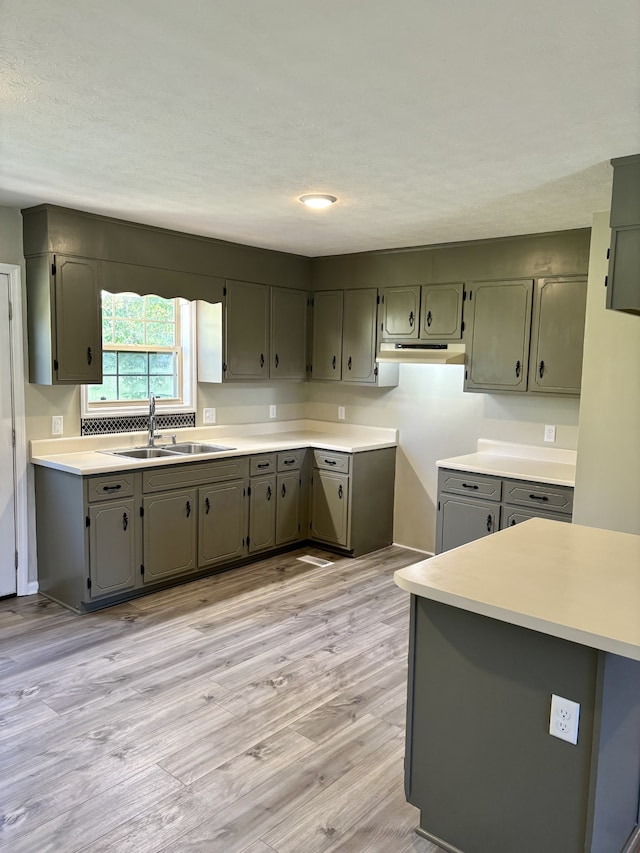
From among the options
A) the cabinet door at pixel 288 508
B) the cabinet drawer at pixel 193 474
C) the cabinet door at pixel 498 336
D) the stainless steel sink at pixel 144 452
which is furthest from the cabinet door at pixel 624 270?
the stainless steel sink at pixel 144 452

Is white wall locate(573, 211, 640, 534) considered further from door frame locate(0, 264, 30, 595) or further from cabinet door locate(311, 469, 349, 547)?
door frame locate(0, 264, 30, 595)

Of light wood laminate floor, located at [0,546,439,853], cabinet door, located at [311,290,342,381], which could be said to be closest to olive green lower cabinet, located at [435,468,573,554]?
light wood laminate floor, located at [0,546,439,853]

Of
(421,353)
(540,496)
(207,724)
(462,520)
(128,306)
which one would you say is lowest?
(207,724)

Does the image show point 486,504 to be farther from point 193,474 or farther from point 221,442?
point 221,442

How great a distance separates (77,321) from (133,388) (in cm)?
84

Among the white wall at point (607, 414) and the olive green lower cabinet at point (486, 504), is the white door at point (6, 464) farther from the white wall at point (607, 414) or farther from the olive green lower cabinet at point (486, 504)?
the white wall at point (607, 414)

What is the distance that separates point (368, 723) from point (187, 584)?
2000 millimetres

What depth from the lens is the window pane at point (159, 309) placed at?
15.8 ft

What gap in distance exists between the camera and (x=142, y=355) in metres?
4.80

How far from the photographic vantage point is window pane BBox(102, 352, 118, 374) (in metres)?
4.55

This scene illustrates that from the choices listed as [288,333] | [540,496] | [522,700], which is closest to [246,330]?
[288,333]

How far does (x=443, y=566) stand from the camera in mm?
2145

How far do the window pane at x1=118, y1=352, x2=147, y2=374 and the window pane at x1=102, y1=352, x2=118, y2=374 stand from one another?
0.04 m

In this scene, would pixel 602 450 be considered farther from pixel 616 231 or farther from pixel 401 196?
pixel 401 196
